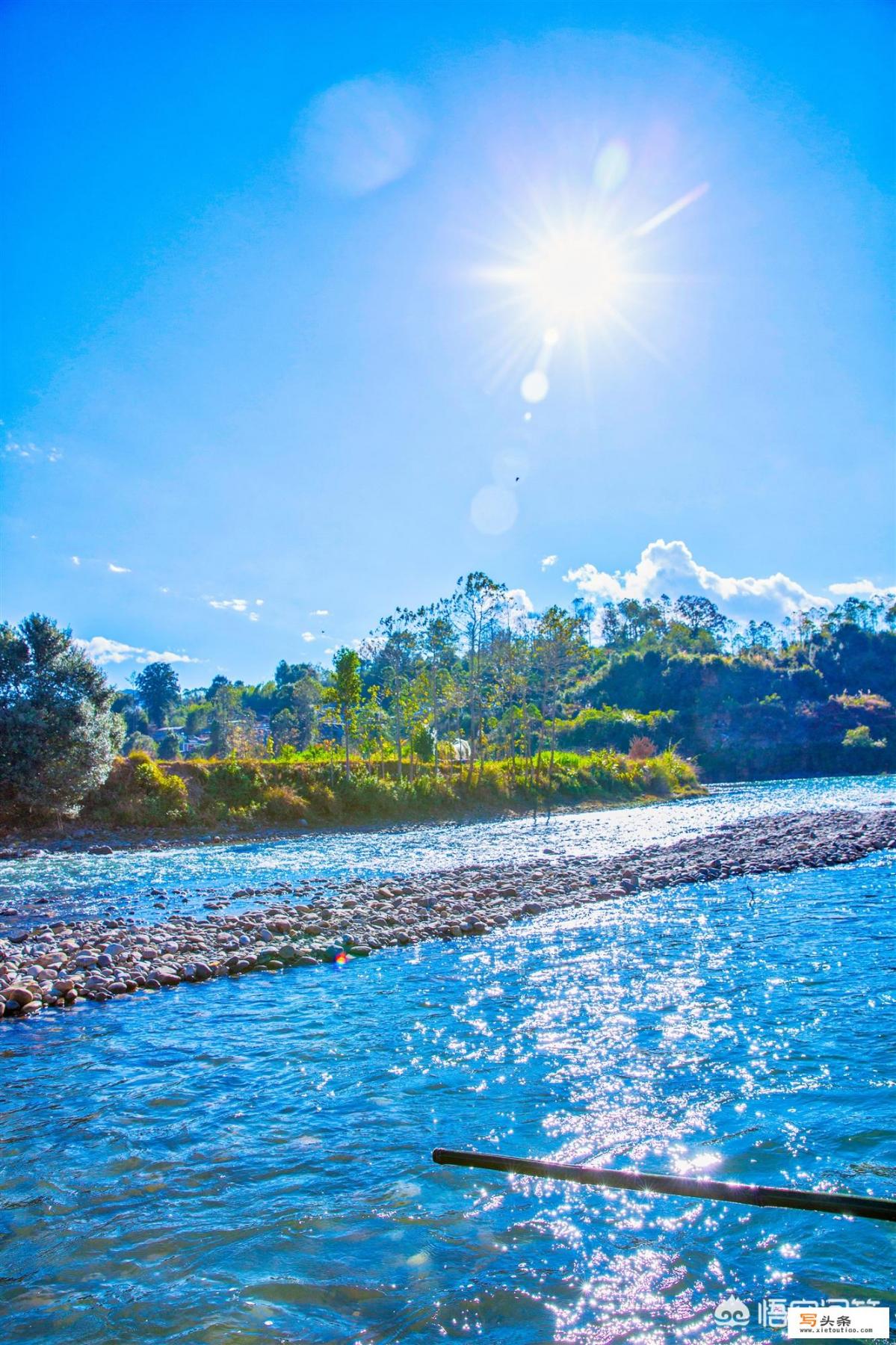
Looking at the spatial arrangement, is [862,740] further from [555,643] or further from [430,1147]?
[430,1147]

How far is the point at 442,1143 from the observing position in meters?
5.57

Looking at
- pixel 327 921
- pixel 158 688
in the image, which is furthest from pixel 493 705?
pixel 158 688

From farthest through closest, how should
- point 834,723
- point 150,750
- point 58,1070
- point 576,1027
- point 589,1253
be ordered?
point 834,723 < point 150,750 < point 576,1027 < point 58,1070 < point 589,1253

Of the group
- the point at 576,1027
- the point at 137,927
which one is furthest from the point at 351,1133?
the point at 137,927

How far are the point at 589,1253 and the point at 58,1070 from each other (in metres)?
5.25

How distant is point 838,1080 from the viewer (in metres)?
6.47

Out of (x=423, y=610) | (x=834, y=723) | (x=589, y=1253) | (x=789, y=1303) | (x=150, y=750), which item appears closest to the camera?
(x=789, y=1303)

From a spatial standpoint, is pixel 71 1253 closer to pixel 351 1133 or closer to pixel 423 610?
pixel 351 1133

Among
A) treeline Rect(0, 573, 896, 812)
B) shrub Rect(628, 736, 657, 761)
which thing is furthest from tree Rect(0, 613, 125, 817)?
shrub Rect(628, 736, 657, 761)

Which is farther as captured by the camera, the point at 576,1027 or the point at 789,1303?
the point at 576,1027

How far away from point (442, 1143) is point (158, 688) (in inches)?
5560

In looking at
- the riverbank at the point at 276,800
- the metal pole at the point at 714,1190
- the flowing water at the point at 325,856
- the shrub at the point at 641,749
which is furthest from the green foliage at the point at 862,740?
the metal pole at the point at 714,1190

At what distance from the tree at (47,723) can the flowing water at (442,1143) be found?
68.8 feet

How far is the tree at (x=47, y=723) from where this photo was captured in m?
27.3
